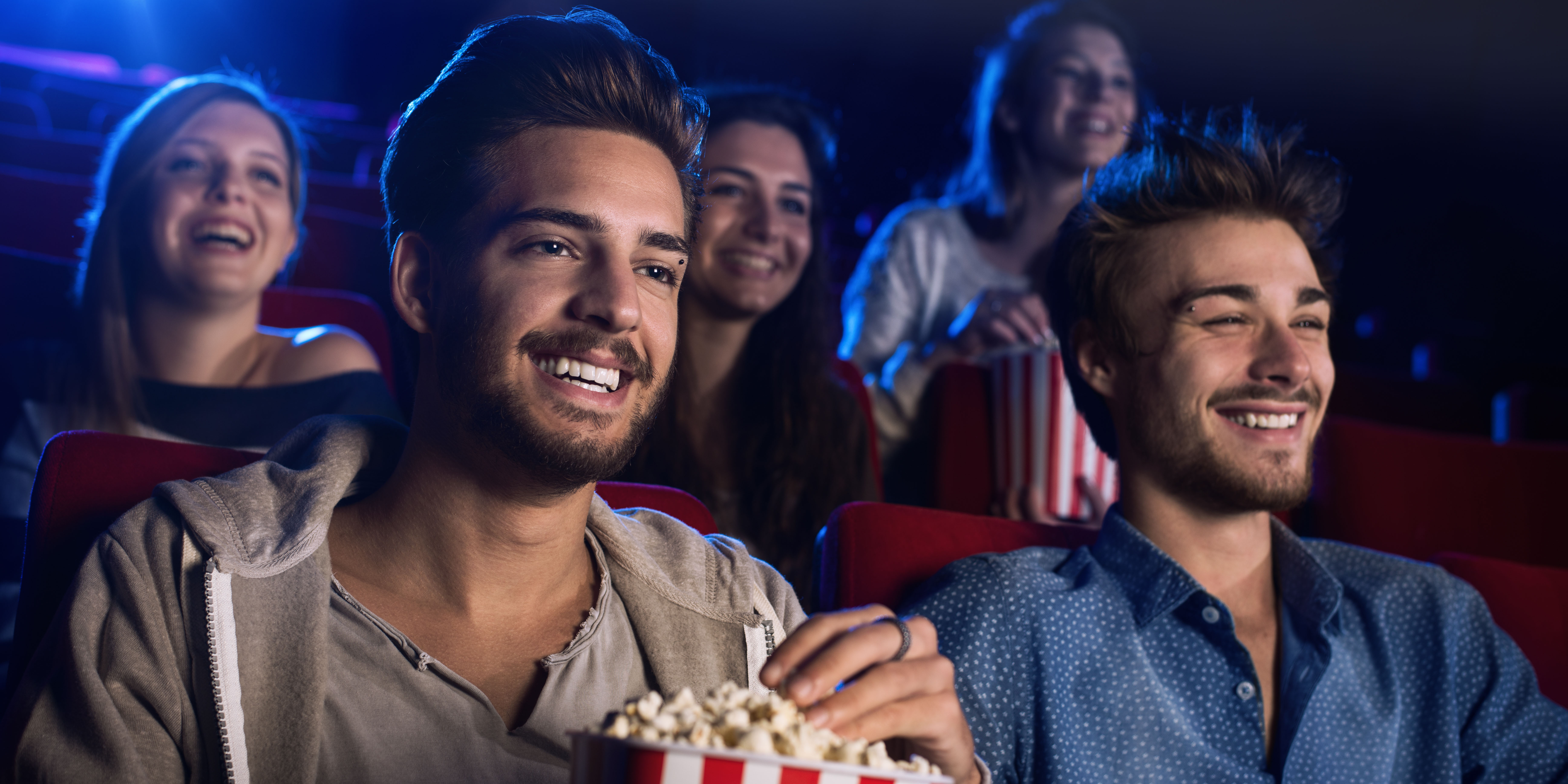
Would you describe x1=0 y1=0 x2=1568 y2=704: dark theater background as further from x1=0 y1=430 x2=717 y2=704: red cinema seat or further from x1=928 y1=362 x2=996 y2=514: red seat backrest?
x1=0 y1=430 x2=717 y2=704: red cinema seat

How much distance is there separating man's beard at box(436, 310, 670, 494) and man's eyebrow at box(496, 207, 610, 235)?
0.29ft

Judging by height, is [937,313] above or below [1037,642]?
above

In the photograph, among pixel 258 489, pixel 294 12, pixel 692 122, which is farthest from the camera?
pixel 294 12

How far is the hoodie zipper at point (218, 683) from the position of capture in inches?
30.8

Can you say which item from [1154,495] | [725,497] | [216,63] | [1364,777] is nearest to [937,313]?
[725,497]

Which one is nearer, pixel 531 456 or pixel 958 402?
pixel 531 456

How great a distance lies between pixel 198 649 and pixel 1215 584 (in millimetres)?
1042

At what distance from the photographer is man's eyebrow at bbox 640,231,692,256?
3.24 feet

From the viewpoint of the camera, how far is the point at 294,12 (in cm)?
585

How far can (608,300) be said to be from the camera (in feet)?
3.05

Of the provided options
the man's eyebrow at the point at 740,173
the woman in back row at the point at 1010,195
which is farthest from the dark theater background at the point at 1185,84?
the man's eyebrow at the point at 740,173

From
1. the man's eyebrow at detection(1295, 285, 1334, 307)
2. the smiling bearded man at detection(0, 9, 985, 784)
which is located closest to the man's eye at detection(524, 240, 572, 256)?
the smiling bearded man at detection(0, 9, 985, 784)

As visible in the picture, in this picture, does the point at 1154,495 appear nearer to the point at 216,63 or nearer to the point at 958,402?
the point at 958,402

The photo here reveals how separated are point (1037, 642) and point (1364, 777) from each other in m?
0.36
